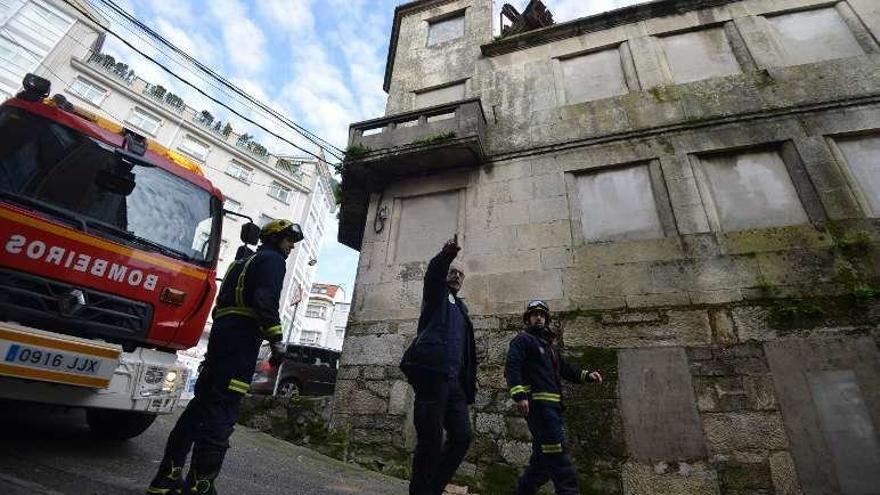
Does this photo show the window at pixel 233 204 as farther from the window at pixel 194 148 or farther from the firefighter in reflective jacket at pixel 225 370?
the firefighter in reflective jacket at pixel 225 370

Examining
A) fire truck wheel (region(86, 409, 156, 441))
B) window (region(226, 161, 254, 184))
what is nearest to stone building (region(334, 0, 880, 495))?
fire truck wheel (region(86, 409, 156, 441))

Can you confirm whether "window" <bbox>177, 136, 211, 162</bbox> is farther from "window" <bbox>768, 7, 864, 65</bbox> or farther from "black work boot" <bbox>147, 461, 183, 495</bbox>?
"window" <bbox>768, 7, 864, 65</bbox>

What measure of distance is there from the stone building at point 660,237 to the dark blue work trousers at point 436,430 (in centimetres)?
266

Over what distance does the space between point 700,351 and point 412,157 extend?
559 cm

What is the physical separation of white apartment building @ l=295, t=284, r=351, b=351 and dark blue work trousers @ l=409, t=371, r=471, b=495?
39035 mm

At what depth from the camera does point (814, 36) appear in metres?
7.41

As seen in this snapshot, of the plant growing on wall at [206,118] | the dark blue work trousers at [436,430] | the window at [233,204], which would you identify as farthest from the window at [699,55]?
the plant growing on wall at [206,118]

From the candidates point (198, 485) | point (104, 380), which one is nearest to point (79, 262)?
point (104, 380)

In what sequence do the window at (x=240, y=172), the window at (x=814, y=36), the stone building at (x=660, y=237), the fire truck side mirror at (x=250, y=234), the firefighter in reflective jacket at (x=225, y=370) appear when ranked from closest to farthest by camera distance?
the firefighter in reflective jacket at (x=225, y=370)
the fire truck side mirror at (x=250, y=234)
the stone building at (x=660, y=237)
the window at (x=814, y=36)
the window at (x=240, y=172)

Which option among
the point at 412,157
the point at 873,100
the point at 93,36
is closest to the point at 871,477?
the point at 873,100

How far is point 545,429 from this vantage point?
138 inches

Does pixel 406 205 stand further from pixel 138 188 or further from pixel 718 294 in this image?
pixel 718 294

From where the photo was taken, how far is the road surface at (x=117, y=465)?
287 centimetres

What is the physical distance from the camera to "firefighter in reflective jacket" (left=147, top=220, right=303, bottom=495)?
→ 99.7 inches
